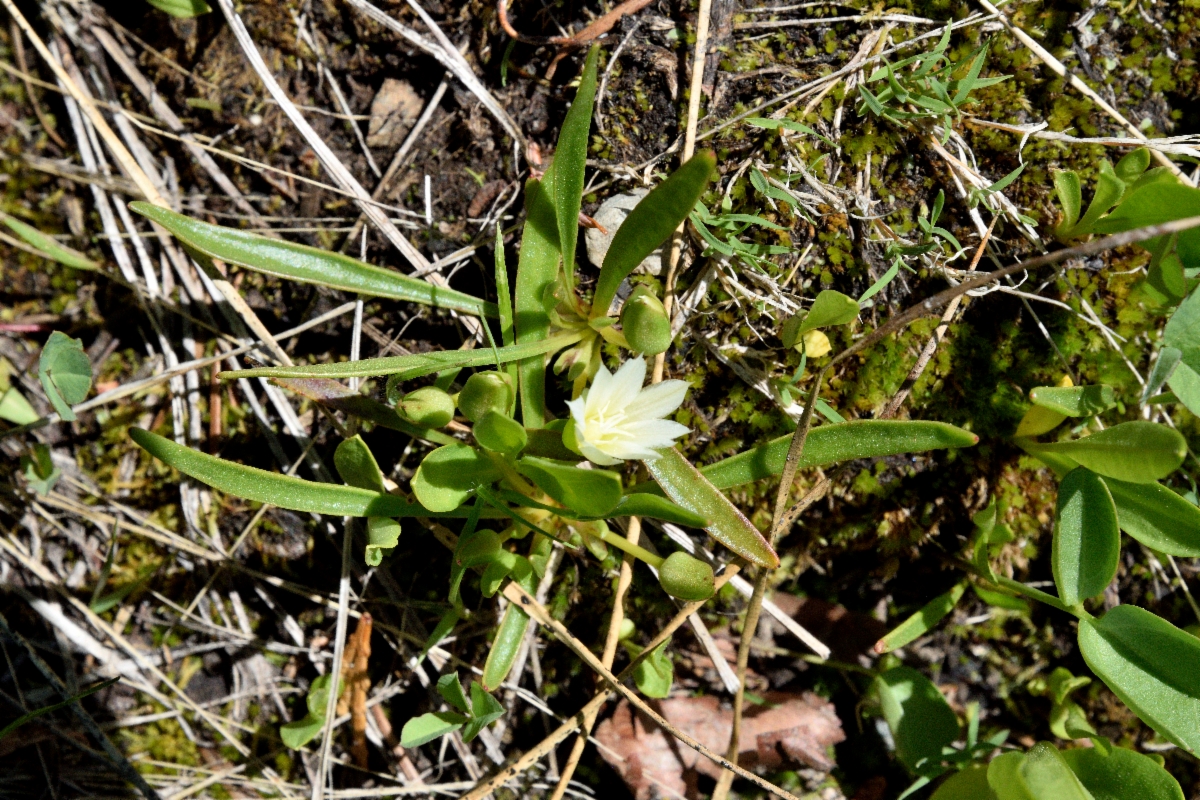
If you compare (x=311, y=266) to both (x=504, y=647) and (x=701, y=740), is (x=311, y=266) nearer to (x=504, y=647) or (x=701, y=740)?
(x=504, y=647)

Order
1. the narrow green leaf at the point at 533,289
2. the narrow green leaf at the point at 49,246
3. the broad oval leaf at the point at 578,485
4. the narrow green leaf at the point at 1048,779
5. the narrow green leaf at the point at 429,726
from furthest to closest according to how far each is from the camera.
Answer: the narrow green leaf at the point at 49,246 → the narrow green leaf at the point at 429,726 → the narrow green leaf at the point at 533,289 → the narrow green leaf at the point at 1048,779 → the broad oval leaf at the point at 578,485

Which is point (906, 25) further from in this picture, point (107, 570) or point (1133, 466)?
point (107, 570)

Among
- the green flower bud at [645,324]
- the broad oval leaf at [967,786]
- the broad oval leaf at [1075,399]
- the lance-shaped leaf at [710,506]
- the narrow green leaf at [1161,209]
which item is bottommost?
the broad oval leaf at [967,786]

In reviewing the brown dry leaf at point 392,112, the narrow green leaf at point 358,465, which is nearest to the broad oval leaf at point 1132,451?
the narrow green leaf at point 358,465

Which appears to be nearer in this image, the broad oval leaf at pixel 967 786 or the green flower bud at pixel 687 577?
the green flower bud at pixel 687 577

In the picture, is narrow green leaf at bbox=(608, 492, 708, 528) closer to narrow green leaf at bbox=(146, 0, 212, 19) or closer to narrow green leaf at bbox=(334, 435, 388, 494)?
narrow green leaf at bbox=(334, 435, 388, 494)

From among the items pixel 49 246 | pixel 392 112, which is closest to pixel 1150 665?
pixel 392 112

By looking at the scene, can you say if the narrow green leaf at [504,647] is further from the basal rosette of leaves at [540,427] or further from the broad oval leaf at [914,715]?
the broad oval leaf at [914,715]
